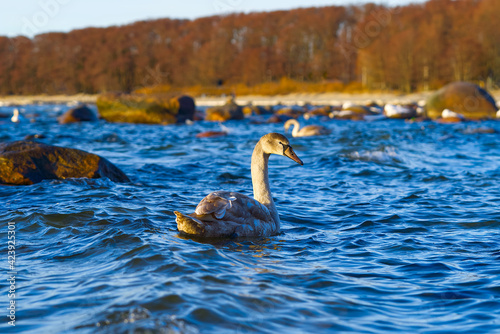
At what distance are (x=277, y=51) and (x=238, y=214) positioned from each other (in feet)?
274

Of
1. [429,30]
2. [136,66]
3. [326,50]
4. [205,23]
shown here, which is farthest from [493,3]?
[205,23]

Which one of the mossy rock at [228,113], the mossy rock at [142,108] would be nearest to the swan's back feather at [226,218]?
the mossy rock at [142,108]

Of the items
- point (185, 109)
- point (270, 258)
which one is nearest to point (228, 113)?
point (185, 109)

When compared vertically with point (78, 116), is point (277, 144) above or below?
above

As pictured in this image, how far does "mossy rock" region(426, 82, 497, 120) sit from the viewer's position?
87.0ft

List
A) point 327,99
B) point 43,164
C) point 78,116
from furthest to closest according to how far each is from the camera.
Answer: point 327,99, point 78,116, point 43,164

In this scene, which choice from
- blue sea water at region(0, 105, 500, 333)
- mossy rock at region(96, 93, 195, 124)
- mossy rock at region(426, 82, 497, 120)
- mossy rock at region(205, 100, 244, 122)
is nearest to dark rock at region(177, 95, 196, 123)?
mossy rock at region(96, 93, 195, 124)

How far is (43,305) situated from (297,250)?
2.49 metres

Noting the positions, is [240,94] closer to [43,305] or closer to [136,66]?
[136,66]

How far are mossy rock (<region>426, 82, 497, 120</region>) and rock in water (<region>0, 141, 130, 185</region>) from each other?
21.9 m

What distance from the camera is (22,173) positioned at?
8164 mm

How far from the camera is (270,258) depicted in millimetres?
4980

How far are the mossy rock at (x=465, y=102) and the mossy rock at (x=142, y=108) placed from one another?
42.4 feet

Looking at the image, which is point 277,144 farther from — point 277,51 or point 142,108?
point 277,51
